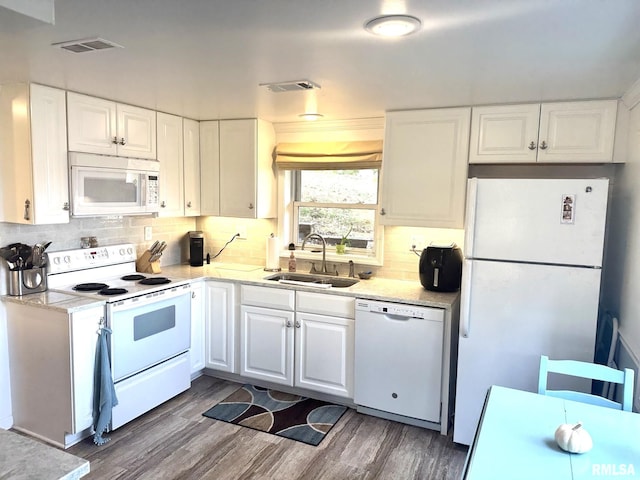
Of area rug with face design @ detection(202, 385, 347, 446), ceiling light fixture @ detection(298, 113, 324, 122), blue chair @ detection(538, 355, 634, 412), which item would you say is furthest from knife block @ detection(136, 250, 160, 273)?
blue chair @ detection(538, 355, 634, 412)

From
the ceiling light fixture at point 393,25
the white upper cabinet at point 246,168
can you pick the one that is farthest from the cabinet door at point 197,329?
the ceiling light fixture at point 393,25

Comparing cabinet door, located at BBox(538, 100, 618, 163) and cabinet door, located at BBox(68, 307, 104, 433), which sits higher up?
cabinet door, located at BBox(538, 100, 618, 163)

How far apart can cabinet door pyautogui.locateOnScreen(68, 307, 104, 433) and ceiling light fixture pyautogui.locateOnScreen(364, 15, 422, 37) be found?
88.3 inches

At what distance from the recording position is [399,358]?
3.09 meters

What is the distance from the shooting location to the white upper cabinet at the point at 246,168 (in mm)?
3822

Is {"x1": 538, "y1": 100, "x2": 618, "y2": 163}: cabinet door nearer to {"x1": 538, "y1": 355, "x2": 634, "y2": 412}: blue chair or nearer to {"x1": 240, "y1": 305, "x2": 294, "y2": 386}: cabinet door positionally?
{"x1": 538, "y1": 355, "x2": 634, "y2": 412}: blue chair

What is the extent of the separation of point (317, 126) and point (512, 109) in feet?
5.14

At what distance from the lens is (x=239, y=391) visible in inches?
143

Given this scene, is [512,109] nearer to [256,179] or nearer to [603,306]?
[603,306]

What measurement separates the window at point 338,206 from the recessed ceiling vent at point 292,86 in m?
1.35

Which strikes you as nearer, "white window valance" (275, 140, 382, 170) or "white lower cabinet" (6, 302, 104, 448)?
"white lower cabinet" (6, 302, 104, 448)

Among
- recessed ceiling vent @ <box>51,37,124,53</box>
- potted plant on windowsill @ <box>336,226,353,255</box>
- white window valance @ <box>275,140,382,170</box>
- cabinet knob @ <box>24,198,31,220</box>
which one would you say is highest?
recessed ceiling vent @ <box>51,37,124,53</box>

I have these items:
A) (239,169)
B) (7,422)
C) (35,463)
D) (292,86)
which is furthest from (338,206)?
(35,463)

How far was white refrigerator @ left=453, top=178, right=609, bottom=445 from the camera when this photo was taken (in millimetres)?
2512
